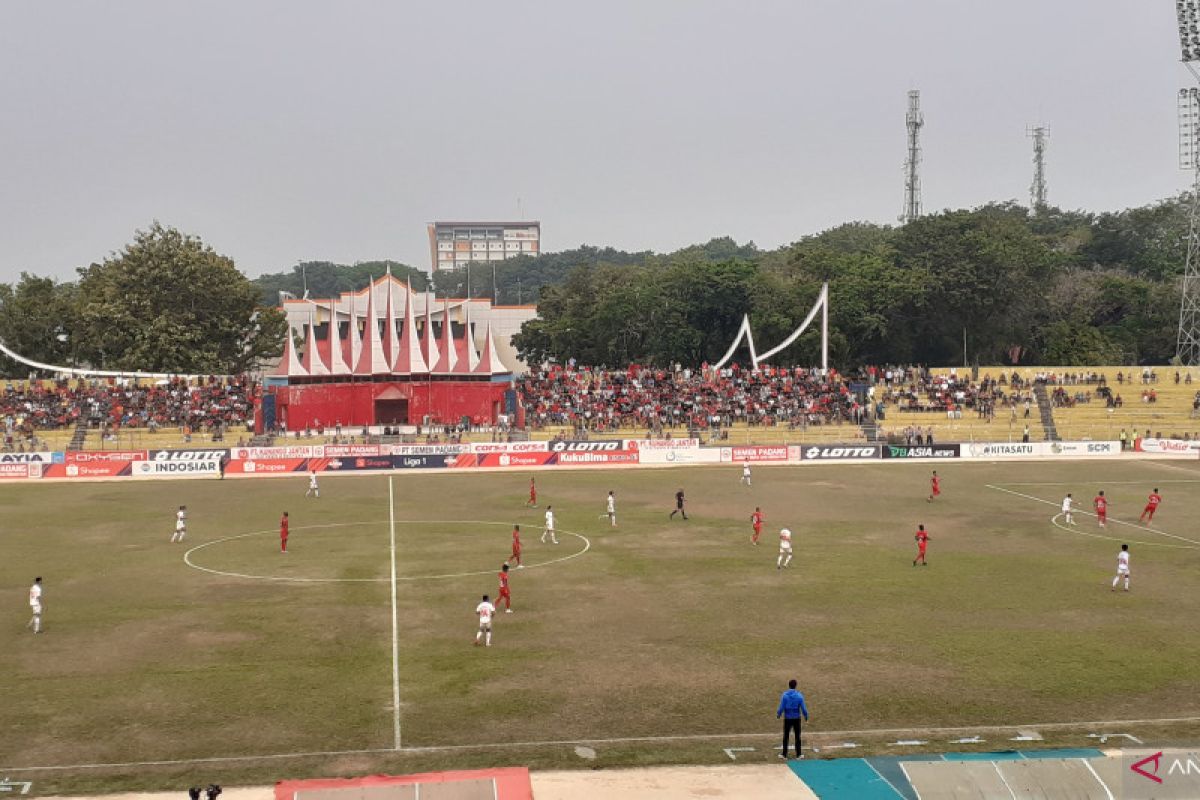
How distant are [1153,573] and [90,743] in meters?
29.3

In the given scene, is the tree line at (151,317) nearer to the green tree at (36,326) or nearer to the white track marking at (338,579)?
the green tree at (36,326)

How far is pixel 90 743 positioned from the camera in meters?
17.5

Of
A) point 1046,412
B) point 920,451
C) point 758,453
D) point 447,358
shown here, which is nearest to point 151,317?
point 447,358

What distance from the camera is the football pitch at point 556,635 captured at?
17.9 metres

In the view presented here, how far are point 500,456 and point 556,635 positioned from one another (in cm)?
3839

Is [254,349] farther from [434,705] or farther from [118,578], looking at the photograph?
[434,705]

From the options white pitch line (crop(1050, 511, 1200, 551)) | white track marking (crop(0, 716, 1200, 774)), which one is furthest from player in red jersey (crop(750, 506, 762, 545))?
white track marking (crop(0, 716, 1200, 774))

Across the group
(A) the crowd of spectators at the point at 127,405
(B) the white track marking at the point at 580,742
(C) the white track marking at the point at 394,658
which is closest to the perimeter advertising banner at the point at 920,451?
(C) the white track marking at the point at 394,658

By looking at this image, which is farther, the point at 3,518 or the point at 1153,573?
the point at 3,518

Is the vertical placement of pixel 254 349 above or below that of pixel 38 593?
above

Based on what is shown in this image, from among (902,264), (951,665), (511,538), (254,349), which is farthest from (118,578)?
(902,264)

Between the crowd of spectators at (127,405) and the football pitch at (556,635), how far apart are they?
28572 millimetres

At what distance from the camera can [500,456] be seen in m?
62.2

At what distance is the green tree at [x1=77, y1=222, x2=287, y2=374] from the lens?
92062 millimetres
